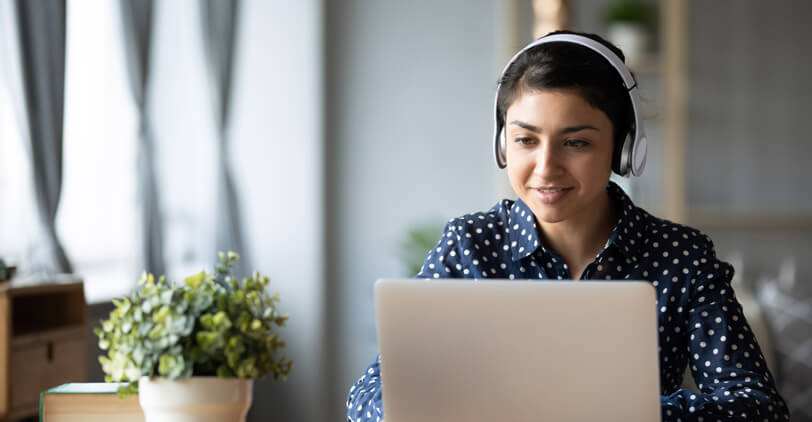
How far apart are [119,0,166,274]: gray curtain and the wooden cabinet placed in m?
0.85

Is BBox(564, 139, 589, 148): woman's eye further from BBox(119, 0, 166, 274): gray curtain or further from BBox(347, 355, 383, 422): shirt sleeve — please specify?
BBox(119, 0, 166, 274): gray curtain

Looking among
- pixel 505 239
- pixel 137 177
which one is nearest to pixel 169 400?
pixel 505 239

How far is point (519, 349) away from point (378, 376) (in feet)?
1.26

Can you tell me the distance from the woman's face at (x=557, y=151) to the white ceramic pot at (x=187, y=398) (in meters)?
0.57

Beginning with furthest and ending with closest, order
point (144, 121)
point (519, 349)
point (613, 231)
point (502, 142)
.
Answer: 1. point (144, 121)
2. point (502, 142)
3. point (613, 231)
4. point (519, 349)

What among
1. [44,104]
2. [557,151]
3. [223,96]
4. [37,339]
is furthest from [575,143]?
[223,96]

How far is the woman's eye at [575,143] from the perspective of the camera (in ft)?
4.58

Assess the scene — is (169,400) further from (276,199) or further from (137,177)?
(276,199)

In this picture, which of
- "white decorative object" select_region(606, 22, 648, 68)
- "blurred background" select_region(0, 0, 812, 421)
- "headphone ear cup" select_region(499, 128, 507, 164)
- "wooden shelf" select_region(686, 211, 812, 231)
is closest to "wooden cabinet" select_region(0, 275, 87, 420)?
"blurred background" select_region(0, 0, 812, 421)

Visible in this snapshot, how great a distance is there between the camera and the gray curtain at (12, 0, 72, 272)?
2799 mm

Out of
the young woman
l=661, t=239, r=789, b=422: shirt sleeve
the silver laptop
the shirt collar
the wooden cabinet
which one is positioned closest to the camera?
the silver laptop

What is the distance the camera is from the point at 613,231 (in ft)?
4.87

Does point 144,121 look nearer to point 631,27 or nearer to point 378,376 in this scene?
point 631,27

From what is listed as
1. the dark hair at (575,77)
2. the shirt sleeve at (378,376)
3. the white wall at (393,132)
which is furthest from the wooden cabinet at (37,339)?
the white wall at (393,132)
